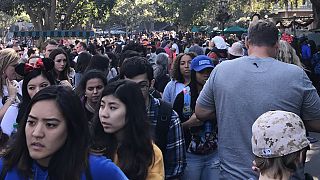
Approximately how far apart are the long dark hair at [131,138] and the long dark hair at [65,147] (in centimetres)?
68

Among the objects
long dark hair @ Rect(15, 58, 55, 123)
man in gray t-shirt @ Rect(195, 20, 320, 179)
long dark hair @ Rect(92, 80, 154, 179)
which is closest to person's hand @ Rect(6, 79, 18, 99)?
long dark hair @ Rect(15, 58, 55, 123)

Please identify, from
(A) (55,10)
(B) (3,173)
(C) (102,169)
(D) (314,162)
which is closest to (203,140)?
(C) (102,169)

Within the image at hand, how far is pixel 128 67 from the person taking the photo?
4.45 meters

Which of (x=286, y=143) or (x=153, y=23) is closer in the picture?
(x=286, y=143)

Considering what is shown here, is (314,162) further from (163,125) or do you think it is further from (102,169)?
(102,169)

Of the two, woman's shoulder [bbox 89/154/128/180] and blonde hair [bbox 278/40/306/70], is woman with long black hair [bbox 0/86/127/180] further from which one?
blonde hair [bbox 278/40/306/70]

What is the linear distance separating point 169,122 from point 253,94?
2.95ft

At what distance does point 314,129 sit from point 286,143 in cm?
104

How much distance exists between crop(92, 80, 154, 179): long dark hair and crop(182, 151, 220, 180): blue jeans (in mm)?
1434

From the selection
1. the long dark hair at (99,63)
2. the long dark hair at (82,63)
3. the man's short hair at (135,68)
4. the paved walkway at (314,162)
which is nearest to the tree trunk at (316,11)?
the paved walkway at (314,162)

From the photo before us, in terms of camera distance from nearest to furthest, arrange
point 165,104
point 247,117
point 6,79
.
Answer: point 247,117
point 165,104
point 6,79

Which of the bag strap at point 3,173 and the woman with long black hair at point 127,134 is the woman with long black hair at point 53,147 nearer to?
the bag strap at point 3,173

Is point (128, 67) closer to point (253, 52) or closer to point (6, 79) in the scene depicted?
point (253, 52)

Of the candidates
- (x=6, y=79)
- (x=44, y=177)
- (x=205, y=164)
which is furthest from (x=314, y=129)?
(x=6, y=79)
